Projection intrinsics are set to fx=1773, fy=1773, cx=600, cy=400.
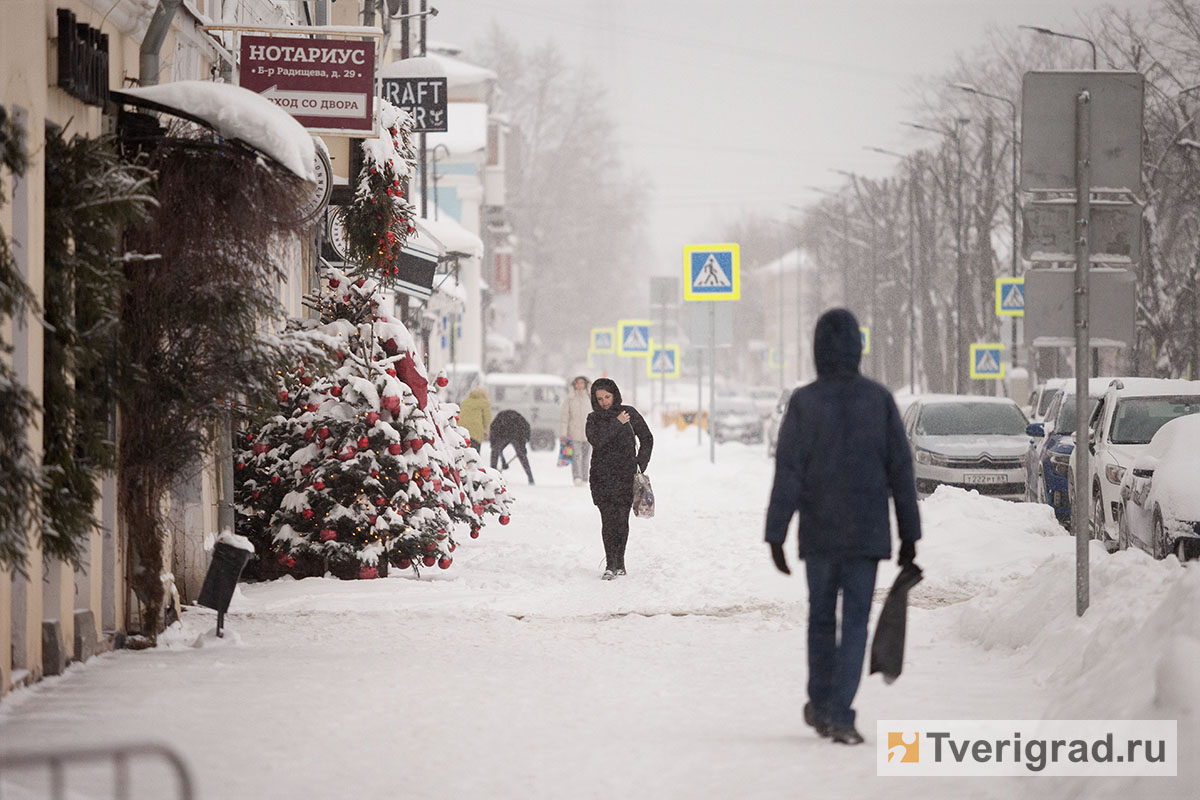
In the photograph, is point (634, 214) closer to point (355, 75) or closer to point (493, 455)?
point (493, 455)

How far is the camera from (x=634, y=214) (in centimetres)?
8888

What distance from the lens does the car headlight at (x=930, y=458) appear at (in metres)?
24.7

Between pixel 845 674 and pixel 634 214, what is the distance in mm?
82146

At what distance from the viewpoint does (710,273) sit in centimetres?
2952

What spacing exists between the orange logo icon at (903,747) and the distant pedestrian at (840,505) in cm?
16

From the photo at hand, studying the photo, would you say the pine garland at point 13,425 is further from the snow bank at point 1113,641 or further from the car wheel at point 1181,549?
the car wheel at point 1181,549

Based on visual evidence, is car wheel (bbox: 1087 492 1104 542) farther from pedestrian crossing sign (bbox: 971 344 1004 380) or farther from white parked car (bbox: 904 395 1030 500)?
pedestrian crossing sign (bbox: 971 344 1004 380)

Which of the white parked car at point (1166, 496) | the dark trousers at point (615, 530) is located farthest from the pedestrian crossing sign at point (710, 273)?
the dark trousers at point (615, 530)

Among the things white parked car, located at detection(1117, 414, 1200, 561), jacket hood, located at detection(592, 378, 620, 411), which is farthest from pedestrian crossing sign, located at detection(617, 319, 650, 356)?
jacket hood, located at detection(592, 378, 620, 411)

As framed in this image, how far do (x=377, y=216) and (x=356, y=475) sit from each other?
2.62 meters

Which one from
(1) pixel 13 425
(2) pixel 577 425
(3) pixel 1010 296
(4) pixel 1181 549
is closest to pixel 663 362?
(3) pixel 1010 296

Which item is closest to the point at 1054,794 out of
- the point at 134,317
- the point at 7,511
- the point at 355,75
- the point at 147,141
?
the point at 7,511

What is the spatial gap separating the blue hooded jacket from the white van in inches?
Result: 1460

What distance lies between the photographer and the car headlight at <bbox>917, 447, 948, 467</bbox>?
24688 mm
